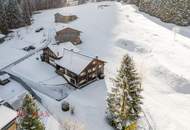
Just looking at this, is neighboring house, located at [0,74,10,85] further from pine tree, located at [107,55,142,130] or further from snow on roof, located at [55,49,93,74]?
pine tree, located at [107,55,142,130]

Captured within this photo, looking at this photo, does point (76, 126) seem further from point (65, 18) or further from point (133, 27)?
point (65, 18)

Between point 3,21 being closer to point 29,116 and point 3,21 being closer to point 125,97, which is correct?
point 125,97

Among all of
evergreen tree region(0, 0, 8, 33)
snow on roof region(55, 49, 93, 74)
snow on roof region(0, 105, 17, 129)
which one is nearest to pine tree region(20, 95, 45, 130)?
snow on roof region(0, 105, 17, 129)

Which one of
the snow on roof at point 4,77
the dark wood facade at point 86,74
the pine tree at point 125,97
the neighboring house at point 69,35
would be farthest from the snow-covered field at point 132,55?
the snow on roof at point 4,77

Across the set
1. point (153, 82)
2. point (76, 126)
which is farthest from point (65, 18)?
point (76, 126)

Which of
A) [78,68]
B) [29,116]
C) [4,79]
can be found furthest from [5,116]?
[4,79]

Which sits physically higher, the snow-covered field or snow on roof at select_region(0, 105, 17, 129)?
snow on roof at select_region(0, 105, 17, 129)
